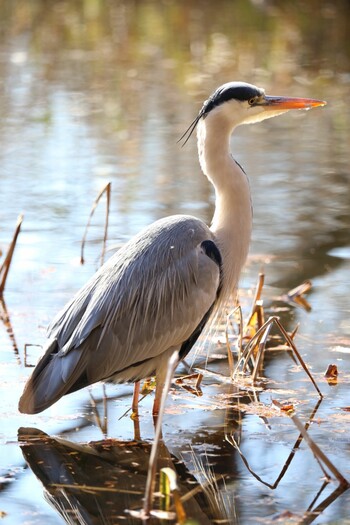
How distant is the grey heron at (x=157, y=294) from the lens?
4.71m

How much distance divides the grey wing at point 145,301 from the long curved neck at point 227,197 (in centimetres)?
19

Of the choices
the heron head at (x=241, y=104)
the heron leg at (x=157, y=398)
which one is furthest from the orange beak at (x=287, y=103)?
the heron leg at (x=157, y=398)

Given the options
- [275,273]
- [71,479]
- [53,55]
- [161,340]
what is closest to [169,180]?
[275,273]

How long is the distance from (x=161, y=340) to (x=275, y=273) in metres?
2.40

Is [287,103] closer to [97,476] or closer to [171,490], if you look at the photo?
[97,476]

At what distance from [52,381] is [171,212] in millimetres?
3968

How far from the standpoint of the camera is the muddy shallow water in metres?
4.30

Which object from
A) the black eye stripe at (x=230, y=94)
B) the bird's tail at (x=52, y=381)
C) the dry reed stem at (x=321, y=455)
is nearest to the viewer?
the dry reed stem at (x=321, y=455)

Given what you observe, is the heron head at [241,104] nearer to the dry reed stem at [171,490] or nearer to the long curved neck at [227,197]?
the long curved neck at [227,197]

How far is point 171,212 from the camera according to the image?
8.45 meters

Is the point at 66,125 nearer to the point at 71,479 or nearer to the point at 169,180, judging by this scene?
the point at 169,180

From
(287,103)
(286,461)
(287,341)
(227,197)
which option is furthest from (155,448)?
(287,103)

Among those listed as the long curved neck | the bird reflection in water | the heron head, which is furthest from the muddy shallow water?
the heron head

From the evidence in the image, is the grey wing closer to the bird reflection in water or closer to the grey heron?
the grey heron
